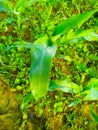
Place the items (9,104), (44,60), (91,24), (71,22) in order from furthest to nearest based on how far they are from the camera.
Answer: (91,24) < (9,104) < (71,22) < (44,60)

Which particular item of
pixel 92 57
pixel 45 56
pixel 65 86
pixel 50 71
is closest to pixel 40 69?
pixel 45 56

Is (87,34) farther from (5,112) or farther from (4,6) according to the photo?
(5,112)

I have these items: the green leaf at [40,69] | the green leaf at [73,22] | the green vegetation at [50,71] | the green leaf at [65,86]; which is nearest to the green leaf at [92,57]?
the green vegetation at [50,71]

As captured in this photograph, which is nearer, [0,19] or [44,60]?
[44,60]

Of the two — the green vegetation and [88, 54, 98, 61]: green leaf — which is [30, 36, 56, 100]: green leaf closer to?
the green vegetation

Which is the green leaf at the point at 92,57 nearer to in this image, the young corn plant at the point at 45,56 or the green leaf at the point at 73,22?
the young corn plant at the point at 45,56

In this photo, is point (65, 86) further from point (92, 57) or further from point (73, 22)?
point (92, 57)

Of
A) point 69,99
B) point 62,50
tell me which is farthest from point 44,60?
point 62,50

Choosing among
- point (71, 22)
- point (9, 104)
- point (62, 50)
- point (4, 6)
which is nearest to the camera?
point (71, 22)

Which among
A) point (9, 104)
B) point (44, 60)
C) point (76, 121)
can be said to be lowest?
point (76, 121)
